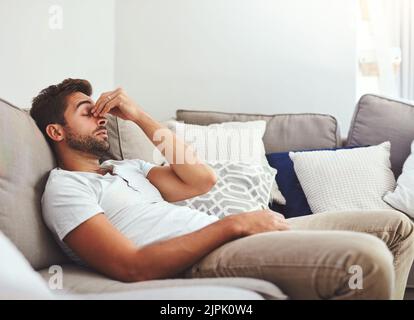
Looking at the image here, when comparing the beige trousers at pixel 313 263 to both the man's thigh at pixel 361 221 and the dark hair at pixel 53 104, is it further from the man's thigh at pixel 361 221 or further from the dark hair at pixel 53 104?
the dark hair at pixel 53 104

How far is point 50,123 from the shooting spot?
157cm

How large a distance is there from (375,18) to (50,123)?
205cm

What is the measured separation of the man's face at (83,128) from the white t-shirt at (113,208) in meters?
0.10

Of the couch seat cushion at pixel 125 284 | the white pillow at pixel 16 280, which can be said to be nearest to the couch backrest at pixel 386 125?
the couch seat cushion at pixel 125 284

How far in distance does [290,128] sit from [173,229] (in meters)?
1.22

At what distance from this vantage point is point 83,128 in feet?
5.19

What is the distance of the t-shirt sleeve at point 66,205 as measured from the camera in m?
1.22

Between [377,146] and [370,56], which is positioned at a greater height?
[370,56]

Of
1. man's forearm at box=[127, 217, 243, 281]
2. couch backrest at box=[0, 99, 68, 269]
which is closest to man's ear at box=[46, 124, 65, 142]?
couch backrest at box=[0, 99, 68, 269]
